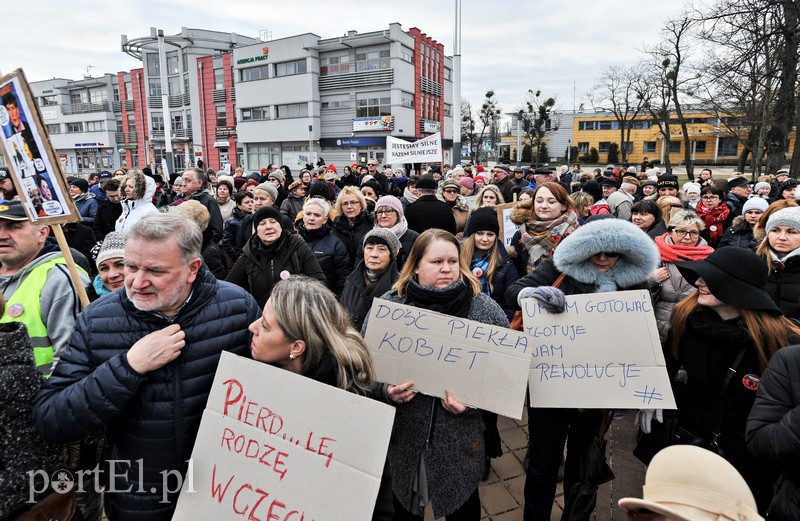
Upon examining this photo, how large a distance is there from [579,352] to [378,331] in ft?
3.52

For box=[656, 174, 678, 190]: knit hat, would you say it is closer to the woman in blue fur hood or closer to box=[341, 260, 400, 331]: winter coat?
the woman in blue fur hood

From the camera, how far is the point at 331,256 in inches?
185

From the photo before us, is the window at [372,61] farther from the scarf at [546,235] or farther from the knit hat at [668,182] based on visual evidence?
the scarf at [546,235]

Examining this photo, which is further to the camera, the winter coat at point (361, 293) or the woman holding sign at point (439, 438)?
the winter coat at point (361, 293)

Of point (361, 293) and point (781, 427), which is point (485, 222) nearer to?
point (361, 293)

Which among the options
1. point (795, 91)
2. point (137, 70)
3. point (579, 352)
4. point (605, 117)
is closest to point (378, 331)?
point (579, 352)

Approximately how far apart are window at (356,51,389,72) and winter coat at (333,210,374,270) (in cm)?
3675

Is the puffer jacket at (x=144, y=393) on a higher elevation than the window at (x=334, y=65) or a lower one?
lower

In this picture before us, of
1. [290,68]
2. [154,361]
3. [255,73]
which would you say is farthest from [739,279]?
[255,73]

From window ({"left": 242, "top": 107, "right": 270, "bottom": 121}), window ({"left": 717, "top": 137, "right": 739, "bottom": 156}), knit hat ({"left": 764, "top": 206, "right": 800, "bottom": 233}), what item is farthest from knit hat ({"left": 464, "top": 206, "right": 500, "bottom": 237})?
window ({"left": 717, "top": 137, "right": 739, "bottom": 156})

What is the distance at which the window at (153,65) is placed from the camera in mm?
49625

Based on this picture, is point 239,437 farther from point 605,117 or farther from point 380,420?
point 605,117

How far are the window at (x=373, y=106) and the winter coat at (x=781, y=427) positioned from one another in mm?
39372

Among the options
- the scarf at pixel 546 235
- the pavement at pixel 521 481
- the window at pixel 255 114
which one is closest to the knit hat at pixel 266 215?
the scarf at pixel 546 235
